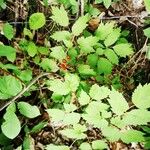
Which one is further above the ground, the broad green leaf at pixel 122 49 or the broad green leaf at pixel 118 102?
the broad green leaf at pixel 122 49

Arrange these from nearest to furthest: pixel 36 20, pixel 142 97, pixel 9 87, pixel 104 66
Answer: pixel 142 97
pixel 9 87
pixel 104 66
pixel 36 20

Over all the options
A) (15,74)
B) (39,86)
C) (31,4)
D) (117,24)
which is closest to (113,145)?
(39,86)

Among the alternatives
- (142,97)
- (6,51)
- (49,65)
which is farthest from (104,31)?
(142,97)

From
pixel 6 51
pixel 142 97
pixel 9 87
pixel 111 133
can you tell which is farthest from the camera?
pixel 6 51

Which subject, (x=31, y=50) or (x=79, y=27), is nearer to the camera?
(x=79, y=27)

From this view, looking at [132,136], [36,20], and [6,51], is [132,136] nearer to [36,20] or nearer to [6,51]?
[6,51]

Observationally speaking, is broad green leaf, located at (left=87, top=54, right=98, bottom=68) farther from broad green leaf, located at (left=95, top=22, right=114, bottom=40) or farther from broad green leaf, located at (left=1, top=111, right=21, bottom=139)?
broad green leaf, located at (left=1, top=111, right=21, bottom=139)

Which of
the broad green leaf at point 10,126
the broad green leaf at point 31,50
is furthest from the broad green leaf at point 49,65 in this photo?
the broad green leaf at point 10,126

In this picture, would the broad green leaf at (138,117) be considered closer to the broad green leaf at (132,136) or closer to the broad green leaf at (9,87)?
the broad green leaf at (132,136)

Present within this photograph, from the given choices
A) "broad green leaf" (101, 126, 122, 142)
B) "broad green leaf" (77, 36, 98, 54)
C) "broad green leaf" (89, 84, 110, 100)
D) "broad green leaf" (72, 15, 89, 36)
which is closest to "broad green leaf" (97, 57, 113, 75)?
"broad green leaf" (77, 36, 98, 54)
